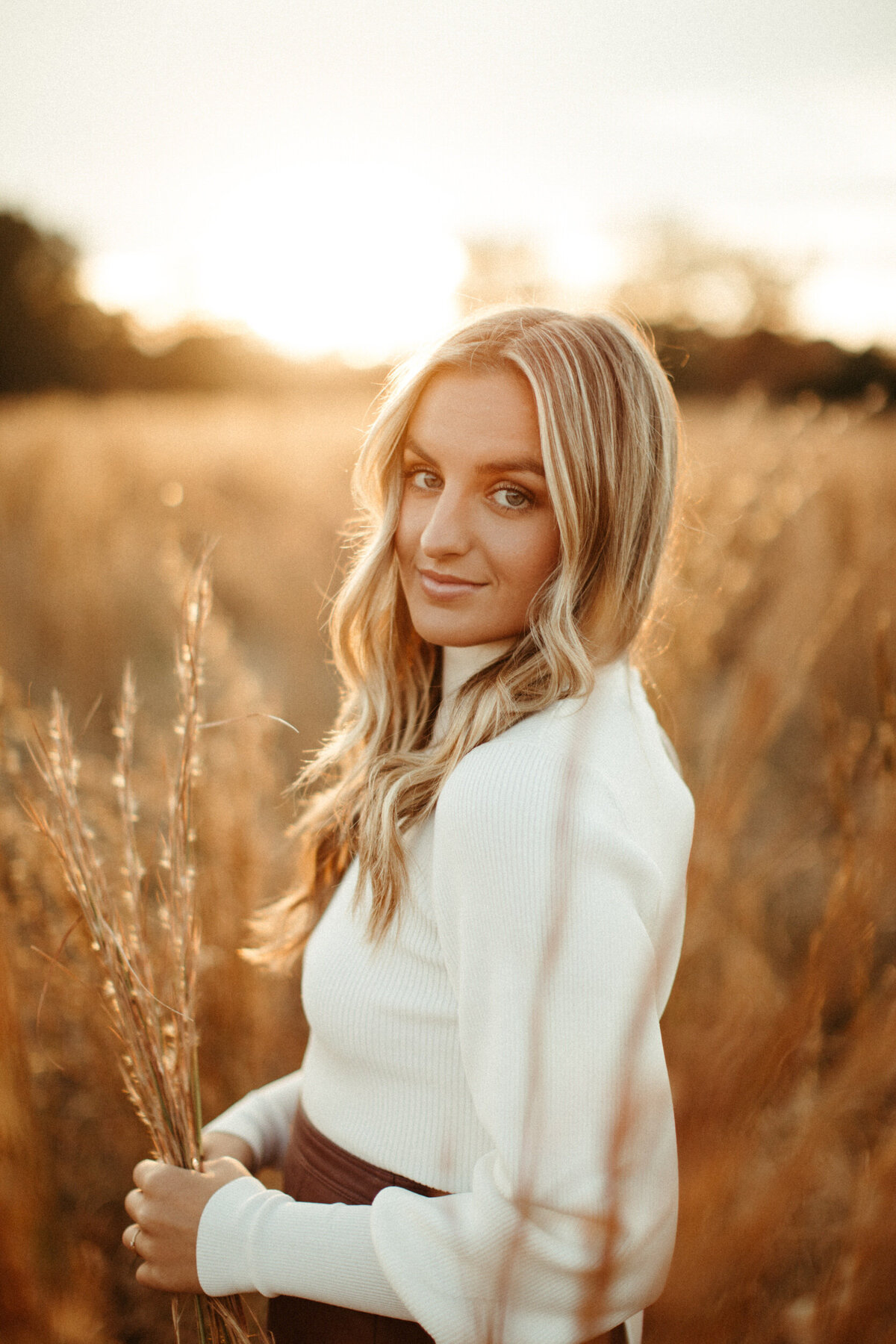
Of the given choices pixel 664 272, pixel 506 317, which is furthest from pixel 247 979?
pixel 664 272

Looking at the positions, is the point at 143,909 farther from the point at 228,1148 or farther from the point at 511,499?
the point at 511,499

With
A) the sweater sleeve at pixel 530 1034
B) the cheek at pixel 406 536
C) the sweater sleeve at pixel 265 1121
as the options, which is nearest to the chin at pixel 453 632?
the cheek at pixel 406 536

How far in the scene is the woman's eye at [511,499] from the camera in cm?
102

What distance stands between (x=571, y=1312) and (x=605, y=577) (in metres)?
0.75

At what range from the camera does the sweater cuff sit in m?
0.85

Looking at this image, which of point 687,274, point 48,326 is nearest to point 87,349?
point 48,326

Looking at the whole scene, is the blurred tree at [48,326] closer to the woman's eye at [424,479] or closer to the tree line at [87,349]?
the tree line at [87,349]

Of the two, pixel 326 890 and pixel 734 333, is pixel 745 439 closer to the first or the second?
pixel 326 890

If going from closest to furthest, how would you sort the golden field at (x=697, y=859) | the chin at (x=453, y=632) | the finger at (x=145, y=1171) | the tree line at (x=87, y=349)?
the golden field at (x=697, y=859) → the finger at (x=145, y=1171) → the chin at (x=453, y=632) → the tree line at (x=87, y=349)

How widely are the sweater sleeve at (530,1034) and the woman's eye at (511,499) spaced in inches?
14.2

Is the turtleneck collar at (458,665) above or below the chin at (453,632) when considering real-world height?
below

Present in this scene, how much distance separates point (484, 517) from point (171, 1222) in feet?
2.92

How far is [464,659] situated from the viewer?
1096mm

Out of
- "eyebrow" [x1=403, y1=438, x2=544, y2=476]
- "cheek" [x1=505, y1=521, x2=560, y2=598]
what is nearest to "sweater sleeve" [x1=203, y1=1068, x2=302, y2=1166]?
"cheek" [x1=505, y1=521, x2=560, y2=598]
